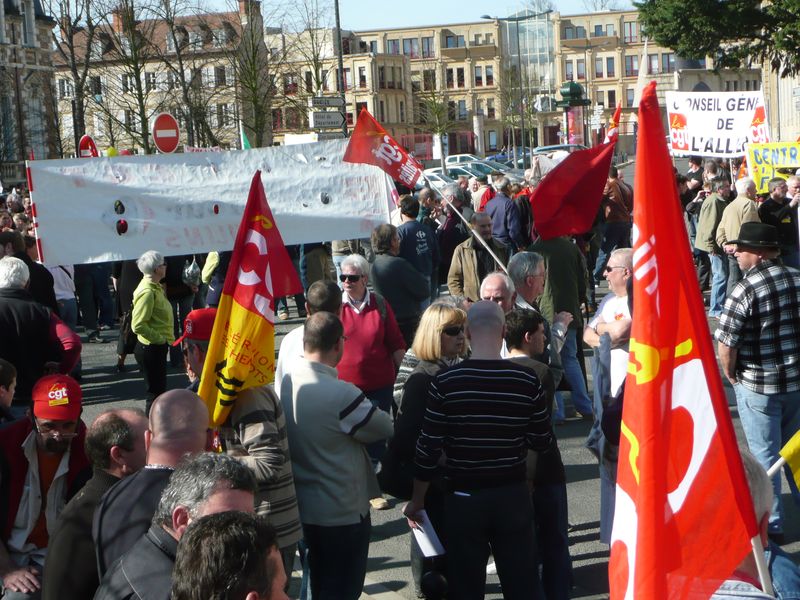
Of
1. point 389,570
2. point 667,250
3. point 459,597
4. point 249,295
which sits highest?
point 667,250

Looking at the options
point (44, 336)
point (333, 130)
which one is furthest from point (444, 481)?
point (333, 130)

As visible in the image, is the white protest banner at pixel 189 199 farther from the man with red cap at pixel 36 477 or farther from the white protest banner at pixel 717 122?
the white protest banner at pixel 717 122

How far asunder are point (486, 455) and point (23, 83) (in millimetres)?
70621

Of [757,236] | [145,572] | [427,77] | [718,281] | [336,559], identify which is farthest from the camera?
[427,77]

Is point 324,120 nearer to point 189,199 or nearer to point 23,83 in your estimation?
point 189,199

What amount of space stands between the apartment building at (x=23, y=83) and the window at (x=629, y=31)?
6126 centimetres

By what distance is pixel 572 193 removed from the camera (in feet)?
27.3

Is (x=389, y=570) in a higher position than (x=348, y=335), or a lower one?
lower

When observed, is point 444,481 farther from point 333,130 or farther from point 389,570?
point 333,130

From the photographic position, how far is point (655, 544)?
3088mm

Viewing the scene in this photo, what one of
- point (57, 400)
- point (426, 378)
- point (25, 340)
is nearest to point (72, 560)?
point (57, 400)

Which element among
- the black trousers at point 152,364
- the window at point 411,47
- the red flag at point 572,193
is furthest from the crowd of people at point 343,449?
the window at point 411,47

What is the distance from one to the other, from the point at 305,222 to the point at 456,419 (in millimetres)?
5397

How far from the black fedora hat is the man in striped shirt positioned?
86.2 inches
